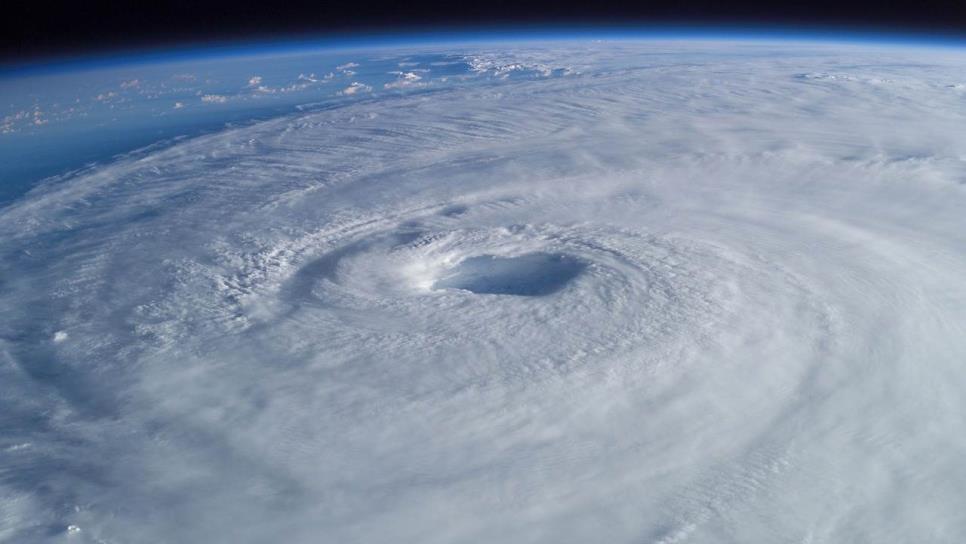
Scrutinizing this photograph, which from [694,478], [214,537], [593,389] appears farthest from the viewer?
[593,389]

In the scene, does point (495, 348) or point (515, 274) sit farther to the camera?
point (515, 274)

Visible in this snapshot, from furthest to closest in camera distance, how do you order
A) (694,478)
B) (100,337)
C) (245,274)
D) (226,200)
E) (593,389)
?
1. (226,200)
2. (245,274)
3. (100,337)
4. (593,389)
5. (694,478)

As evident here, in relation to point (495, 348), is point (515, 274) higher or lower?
higher

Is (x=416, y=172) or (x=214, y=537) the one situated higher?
(x=416, y=172)

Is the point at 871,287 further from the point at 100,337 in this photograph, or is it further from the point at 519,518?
the point at 100,337

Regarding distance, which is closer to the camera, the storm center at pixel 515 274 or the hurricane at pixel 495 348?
the hurricane at pixel 495 348

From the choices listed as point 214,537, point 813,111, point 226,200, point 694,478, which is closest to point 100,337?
point 214,537

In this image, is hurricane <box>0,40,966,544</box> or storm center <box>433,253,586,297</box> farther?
storm center <box>433,253,586,297</box>

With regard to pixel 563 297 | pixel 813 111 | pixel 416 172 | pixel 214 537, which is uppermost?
pixel 813 111
